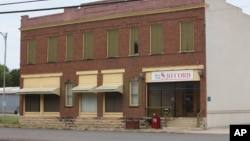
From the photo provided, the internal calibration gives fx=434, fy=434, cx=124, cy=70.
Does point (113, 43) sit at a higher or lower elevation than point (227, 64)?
higher

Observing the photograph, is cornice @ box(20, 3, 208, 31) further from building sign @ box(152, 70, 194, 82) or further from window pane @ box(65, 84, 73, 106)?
window pane @ box(65, 84, 73, 106)

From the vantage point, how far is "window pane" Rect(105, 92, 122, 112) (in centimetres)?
3731

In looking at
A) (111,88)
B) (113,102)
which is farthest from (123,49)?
(113,102)

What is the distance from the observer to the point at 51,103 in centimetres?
4197

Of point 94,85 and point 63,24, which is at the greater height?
point 63,24

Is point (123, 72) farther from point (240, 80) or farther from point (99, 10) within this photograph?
point (240, 80)

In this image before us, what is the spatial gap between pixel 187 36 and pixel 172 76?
3.31 m

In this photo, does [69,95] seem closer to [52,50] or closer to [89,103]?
[89,103]

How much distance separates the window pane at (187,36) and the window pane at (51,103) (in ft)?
46.7

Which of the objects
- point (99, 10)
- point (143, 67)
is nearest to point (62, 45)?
point (99, 10)

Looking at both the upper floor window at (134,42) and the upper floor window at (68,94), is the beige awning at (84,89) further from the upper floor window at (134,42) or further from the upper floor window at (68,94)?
the upper floor window at (134,42)

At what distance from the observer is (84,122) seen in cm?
3888

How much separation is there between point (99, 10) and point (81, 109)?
30.0 feet

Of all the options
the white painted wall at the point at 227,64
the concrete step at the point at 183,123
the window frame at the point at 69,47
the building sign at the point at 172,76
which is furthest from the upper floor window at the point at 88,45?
the white painted wall at the point at 227,64
